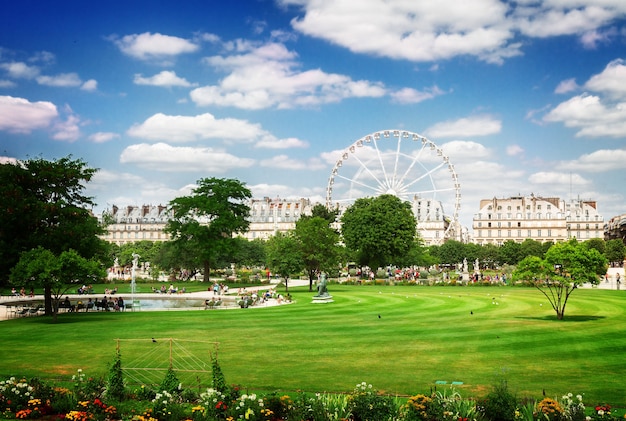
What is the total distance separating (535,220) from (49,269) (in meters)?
141

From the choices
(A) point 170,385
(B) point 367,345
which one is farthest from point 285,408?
(B) point 367,345

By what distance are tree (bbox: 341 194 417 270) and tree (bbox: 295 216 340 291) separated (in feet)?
65.5

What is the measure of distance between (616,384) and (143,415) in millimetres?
13949

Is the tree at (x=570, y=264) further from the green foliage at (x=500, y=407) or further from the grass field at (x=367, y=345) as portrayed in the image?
the green foliage at (x=500, y=407)

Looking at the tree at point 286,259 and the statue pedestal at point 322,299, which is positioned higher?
the tree at point 286,259

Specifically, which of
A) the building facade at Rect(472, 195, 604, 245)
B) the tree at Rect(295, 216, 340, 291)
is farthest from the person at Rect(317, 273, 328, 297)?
the building facade at Rect(472, 195, 604, 245)

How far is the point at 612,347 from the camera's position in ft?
81.0

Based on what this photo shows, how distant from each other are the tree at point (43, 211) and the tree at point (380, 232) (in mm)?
50878

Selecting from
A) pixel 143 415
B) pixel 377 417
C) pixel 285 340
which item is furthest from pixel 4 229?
pixel 377 417

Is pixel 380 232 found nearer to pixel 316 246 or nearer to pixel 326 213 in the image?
pixel 316 246

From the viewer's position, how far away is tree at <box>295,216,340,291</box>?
216 feet

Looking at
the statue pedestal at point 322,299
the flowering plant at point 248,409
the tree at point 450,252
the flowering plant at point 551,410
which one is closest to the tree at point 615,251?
the tree at point 450,252

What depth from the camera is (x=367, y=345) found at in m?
25.8

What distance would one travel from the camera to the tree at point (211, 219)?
75812 millimetres
